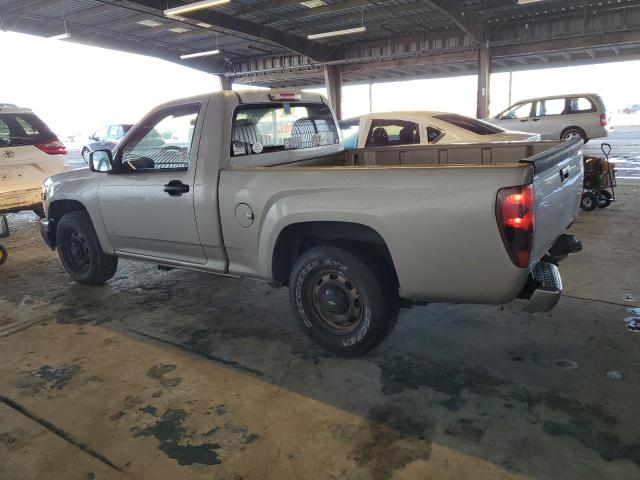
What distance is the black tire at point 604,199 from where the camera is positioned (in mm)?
7074

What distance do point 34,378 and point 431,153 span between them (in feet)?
11.8

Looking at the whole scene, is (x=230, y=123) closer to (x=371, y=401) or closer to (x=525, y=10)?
(x=371, y=401)

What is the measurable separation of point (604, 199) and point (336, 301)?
19.5ft

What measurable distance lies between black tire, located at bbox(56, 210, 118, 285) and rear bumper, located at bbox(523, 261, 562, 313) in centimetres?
382

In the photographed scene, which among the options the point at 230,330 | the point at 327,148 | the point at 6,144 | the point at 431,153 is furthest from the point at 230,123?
the point at 6,144

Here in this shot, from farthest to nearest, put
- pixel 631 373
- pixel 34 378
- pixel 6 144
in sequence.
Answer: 1. pixel 6 144
2. pixel 34 378
3. pixel 631 373

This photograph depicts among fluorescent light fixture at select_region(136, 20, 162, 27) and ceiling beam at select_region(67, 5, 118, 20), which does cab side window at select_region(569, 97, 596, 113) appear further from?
ceiling beam at select_region(67, 5, 118, 20)

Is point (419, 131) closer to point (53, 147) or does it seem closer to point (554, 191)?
point (554, 191)

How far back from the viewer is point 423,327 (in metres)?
3.54

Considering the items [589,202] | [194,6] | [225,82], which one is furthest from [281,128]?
[225,82]

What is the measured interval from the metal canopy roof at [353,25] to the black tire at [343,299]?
1283cm

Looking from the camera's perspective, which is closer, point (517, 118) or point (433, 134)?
point (433, 134)

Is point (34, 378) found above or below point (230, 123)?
below

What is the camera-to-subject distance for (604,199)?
7.14 m
